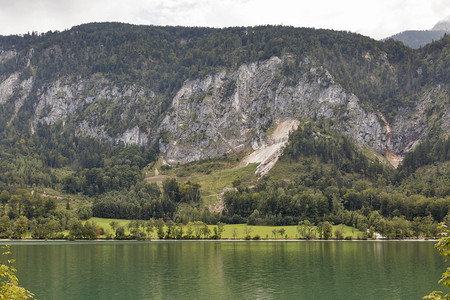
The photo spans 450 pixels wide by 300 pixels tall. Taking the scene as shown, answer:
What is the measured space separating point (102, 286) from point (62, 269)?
2658 cm

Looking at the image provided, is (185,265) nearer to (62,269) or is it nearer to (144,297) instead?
(62,269)

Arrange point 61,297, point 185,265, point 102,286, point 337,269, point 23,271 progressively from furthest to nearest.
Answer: point 185,265, point 337,269, point 23,271, point 102,286, point 61,297

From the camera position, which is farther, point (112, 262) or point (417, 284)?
point (112, 262)

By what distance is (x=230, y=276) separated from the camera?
9419cm

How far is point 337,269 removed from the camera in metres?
105

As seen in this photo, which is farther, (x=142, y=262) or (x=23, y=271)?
(x=142, y=262)

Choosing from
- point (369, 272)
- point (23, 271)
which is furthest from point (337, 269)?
point (23, 271)

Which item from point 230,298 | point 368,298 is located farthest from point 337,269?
point 230,298

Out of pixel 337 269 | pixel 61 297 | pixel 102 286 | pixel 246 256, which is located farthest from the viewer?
pixel 246 256

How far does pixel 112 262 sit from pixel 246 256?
4018 cm

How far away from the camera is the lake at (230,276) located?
2992 inches

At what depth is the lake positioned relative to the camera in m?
76.0

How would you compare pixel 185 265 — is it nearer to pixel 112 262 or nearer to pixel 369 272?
pixel 112 262

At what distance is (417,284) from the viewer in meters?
84.3
